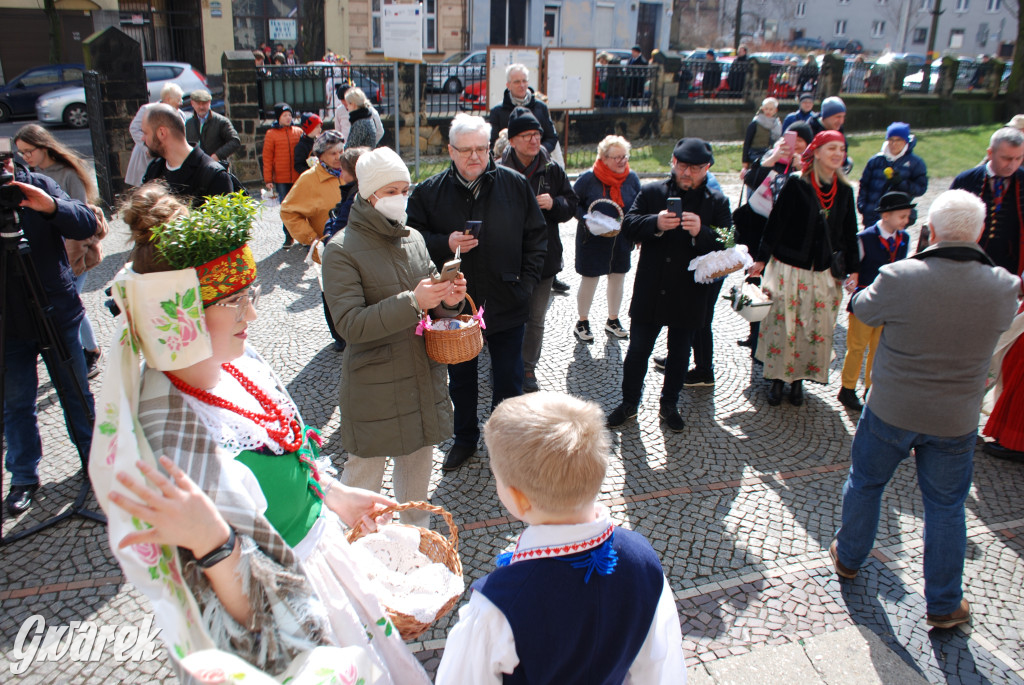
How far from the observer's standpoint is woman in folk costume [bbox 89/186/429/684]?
161 centimetres

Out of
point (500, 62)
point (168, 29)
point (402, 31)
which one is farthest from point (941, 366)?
point (168, 29)

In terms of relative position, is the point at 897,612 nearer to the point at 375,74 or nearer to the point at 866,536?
the point at 866,536

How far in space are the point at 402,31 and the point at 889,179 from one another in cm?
813

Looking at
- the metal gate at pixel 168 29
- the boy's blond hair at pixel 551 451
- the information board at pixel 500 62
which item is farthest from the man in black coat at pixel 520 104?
the metal gate at pixel 168 29

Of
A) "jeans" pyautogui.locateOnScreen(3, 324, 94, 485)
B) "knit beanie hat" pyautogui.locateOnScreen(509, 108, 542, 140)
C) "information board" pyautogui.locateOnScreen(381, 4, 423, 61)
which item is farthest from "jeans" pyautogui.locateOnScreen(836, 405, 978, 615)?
"information board" pyautogui.locateOnScreen(381, 4, 423, 61)

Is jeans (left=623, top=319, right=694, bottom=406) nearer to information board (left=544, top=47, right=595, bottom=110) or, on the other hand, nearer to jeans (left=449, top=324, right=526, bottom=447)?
jeans (left=449, top=324, right=526, bottom=447)

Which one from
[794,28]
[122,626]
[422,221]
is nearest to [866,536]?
[422,221]

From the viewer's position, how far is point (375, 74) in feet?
48.9

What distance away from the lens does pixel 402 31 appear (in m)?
12.0

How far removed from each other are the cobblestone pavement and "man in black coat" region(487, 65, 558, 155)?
3085 mm

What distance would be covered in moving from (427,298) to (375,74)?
518 inches

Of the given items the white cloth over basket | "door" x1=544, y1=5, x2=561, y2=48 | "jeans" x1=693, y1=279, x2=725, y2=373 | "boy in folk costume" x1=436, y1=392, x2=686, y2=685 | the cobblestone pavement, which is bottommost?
the cobblestone pavement

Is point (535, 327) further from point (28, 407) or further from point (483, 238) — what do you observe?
point (28, 407)

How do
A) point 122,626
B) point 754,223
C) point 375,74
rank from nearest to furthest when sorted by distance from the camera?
point 122,626, point 754,223, point 375,74
